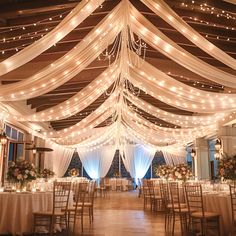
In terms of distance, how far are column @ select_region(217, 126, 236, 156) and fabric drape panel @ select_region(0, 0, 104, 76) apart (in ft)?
24.5

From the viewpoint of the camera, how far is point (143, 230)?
6059mm

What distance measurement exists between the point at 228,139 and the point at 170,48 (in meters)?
6.54

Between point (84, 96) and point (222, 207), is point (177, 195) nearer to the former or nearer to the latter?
point (222, 207)

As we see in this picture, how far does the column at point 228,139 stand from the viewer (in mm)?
10070

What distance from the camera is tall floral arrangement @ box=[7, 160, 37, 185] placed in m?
6.04

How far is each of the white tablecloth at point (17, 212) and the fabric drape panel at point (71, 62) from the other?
1.82 metres

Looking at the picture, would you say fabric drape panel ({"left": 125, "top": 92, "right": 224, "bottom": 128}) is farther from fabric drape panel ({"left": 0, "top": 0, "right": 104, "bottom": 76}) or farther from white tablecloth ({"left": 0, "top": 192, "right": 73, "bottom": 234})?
fabric drape panel ({"left": 0, "top": 0, "right": 104, "bottom": 76})

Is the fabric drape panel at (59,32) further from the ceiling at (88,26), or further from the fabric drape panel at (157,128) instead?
the fabric drape panel at (157,128)

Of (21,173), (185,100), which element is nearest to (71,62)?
(21,173)

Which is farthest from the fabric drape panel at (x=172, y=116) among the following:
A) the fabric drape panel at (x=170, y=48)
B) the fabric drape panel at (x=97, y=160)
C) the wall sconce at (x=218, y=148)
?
the fabric drape panel at (x=97, y=160)

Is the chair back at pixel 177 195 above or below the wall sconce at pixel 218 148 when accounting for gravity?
below

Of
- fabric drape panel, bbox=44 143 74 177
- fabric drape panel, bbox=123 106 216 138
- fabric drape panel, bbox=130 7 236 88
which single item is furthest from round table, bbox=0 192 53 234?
fabric drape panel, bbox=44 143 74 177

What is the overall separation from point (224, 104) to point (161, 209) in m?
4.59

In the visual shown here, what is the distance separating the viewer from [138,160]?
57.5 feet
